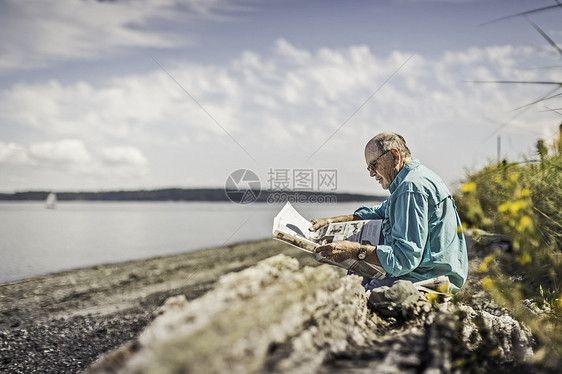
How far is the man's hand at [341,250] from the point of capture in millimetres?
3064

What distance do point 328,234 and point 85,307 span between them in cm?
553

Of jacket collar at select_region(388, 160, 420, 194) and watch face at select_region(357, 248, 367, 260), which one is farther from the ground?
jacket collar at select_region(388, 160, 420, 194)

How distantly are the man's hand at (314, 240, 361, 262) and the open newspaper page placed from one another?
11cm

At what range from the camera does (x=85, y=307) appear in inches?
291

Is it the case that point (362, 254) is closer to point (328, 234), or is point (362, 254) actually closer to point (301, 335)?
point (328, 234)

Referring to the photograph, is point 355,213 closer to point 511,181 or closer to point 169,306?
point 511,181

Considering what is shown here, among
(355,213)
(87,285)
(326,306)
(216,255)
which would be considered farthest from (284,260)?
(216,255)

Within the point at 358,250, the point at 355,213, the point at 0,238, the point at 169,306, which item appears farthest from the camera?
the point at 0,238

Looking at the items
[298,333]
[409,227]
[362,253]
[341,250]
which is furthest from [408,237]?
[298,333]

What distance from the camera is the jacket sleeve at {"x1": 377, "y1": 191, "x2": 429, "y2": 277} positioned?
293 centimetres

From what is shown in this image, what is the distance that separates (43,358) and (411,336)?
4.36 metres

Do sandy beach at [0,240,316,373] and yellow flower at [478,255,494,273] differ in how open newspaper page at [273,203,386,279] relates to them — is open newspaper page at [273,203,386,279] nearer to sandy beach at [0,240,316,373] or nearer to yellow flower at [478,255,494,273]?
yellow flower at [478,255,494,273]

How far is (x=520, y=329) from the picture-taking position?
3.22 m

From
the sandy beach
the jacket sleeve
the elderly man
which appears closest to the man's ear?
the elderly man
